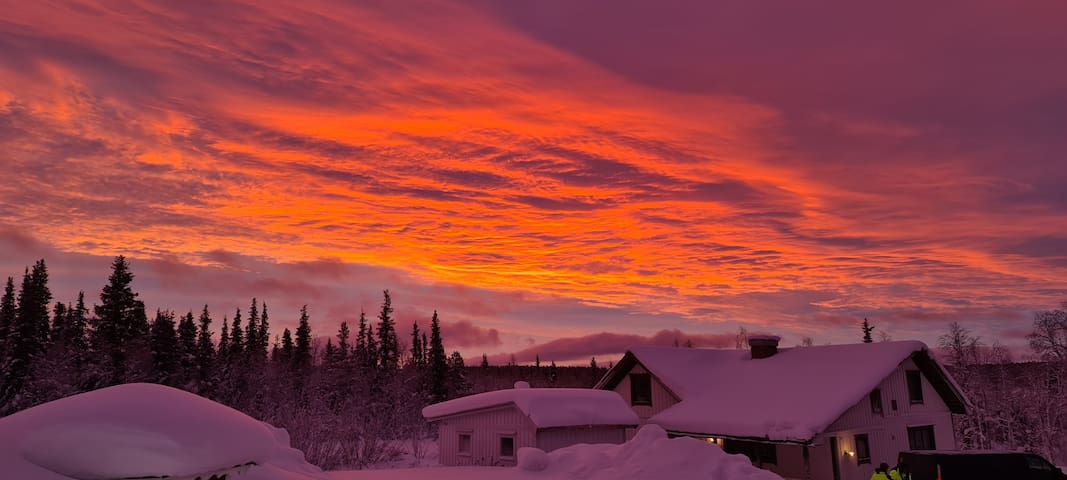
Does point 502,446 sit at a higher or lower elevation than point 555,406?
lower

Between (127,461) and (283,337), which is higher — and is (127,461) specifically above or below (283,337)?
below

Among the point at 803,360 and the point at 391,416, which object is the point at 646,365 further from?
the point at 391,416

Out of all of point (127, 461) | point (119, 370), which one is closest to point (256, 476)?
point (127, 461)

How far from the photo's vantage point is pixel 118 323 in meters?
71.4

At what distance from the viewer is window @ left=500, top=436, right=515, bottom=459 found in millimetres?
27203

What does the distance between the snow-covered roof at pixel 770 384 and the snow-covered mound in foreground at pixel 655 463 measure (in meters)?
9.16

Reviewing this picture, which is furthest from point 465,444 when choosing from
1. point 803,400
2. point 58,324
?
point 58,324

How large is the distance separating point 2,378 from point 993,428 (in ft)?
272

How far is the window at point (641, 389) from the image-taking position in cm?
3572

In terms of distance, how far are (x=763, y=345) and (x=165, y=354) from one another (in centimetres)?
5385

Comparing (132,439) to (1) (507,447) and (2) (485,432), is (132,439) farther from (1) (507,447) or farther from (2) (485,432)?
(2) (485,432)

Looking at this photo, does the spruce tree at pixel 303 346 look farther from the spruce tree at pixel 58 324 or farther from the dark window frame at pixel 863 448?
the dark window frame at pixel 863 448

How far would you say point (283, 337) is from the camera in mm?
149375

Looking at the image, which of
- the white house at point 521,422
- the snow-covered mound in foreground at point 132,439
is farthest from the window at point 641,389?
the snow-covered mound in foreground at point 132,439
